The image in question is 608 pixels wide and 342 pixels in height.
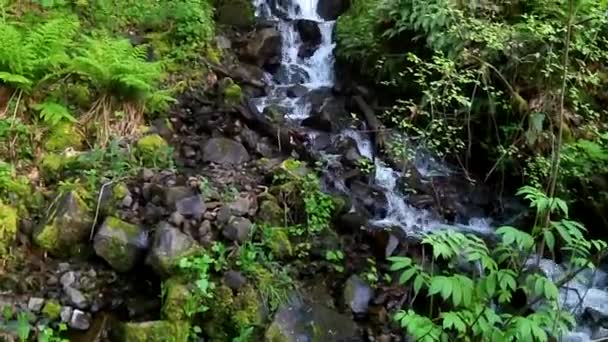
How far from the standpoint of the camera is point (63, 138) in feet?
17.9

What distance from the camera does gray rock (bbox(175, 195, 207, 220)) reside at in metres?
4.93

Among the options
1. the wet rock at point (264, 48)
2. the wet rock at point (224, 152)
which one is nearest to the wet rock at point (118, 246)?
the wet rock at point (224, 152)

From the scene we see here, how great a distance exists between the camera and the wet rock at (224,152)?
5.88m

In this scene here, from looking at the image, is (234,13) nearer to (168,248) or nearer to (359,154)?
(359,154)

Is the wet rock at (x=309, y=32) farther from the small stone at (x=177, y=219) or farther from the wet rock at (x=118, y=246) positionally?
the wet rock at (x=118, y=246)

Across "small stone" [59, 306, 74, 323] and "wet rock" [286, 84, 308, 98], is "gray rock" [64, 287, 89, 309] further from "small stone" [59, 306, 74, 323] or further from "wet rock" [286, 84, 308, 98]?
"wet rock" [286, 84, 308, 98]

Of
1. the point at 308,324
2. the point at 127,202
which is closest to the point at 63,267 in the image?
the point at 127,202

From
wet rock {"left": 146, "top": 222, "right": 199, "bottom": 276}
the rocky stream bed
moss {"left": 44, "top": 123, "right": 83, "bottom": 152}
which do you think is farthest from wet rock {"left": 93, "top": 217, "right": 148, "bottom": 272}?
moss {"left": 44, "top": 123, "right": 83, "bottom": 152}

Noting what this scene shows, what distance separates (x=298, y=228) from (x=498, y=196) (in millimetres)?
2441

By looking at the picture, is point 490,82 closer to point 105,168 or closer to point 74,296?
point 105,168

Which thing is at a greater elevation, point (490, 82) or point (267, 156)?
point (490, 82)

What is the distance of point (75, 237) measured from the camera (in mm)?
4707

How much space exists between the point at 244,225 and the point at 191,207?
1.49 feet

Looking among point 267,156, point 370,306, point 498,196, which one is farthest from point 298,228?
point 498,196
